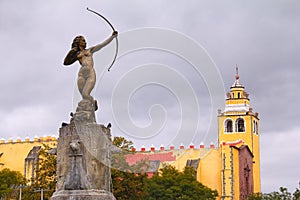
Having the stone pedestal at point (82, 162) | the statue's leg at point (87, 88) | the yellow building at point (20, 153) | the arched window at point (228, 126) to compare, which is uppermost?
the arched window at point (228, 126)

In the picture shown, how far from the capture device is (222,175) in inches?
3506

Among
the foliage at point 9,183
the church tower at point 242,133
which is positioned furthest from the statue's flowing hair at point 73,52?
the church tower at point 242,133

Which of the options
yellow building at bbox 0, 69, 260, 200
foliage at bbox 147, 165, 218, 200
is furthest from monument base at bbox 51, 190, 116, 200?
yellow building at bbox 0, 69, 260, 200

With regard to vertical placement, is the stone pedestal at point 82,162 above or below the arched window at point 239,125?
below

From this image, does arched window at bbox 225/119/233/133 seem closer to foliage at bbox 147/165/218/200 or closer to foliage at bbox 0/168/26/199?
foliage at bbox 147/165/218/200

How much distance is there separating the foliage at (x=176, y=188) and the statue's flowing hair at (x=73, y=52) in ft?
151

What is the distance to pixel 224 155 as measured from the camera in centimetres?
8900

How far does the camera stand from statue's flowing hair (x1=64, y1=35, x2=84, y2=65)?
22.5 metres

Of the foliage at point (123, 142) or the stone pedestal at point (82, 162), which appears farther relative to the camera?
the foliage at point (123, 142)

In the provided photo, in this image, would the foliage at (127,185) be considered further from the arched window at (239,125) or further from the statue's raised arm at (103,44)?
the arched window at (239,125)

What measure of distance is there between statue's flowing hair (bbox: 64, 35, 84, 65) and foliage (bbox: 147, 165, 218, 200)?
4594 centimetres

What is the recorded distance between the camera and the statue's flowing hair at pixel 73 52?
22.5 m

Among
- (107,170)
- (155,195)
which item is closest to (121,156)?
(155,195)

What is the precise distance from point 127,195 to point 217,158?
114 feet
